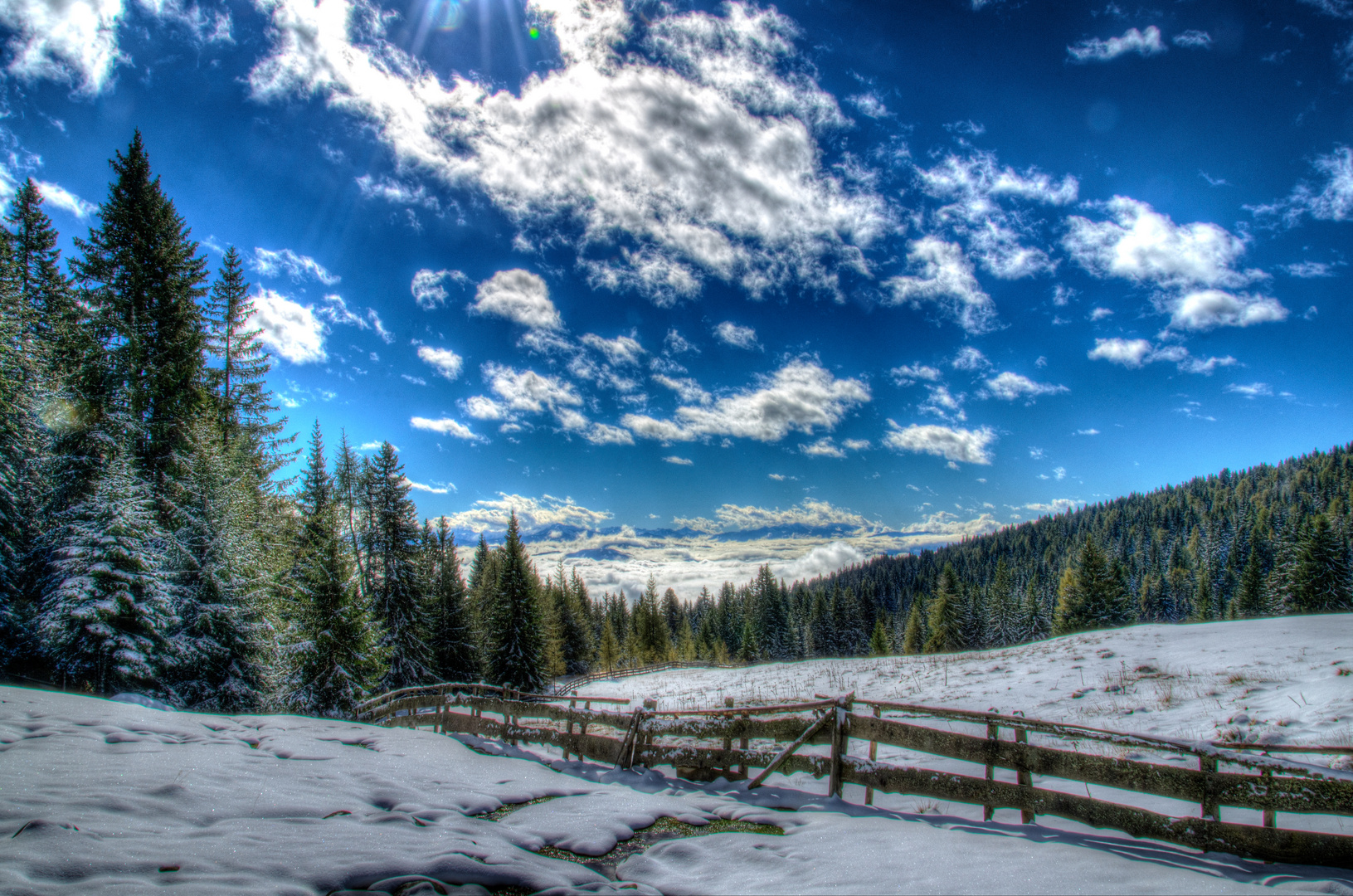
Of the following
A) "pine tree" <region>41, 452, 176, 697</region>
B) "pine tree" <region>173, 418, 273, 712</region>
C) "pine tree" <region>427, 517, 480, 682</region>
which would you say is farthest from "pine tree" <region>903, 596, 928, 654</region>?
"pine tree" <region>41, 452, 176, 697</region>

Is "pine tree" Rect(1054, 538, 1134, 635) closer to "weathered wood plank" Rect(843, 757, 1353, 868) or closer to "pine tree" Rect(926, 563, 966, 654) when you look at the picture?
"pine tree" Rect(926, 563, 966, 654)

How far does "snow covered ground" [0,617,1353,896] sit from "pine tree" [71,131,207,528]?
439 inches

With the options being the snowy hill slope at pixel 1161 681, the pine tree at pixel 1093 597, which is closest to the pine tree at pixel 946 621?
the pine tree at pixel 1093 597

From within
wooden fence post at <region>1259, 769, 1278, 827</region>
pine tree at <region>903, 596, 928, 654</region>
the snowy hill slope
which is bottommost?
pine tree at <region>903, 596, 928, 654</region>

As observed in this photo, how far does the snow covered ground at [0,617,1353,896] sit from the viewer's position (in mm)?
3635

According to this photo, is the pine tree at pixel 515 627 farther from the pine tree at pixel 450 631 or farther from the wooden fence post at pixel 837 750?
the wooden fence post at pixel 837 750

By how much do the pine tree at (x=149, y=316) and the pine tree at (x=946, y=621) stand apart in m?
61.1

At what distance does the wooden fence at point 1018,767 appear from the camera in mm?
4691

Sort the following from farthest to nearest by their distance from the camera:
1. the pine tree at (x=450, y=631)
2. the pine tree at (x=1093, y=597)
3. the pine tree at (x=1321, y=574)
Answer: the pine tree at (x=1093, y=597) → the pine tree at (x=1321, y=574) → the pine tree at (x=450, y=631)

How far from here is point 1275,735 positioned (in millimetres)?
8867

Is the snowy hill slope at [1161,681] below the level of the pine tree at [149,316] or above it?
below

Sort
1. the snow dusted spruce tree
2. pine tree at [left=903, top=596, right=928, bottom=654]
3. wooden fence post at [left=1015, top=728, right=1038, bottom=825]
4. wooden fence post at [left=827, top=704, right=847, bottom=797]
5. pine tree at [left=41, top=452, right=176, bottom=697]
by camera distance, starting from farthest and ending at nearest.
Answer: pine tree at [left=903, top=596, right=928, bottom=654] → the snow dusted spruce tree → pine tree at [left=41, top=452, right=176, bottom=697] → wooden fence post at [left=827, top=704, right=847, bottom=797] → wooden fence post at [left=1015, top=728, right=1038, bottom=825]

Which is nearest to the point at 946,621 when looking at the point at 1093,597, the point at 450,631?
the point at 1093,597

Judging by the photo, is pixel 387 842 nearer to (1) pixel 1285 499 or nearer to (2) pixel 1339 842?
(2) pixel 1339 842
